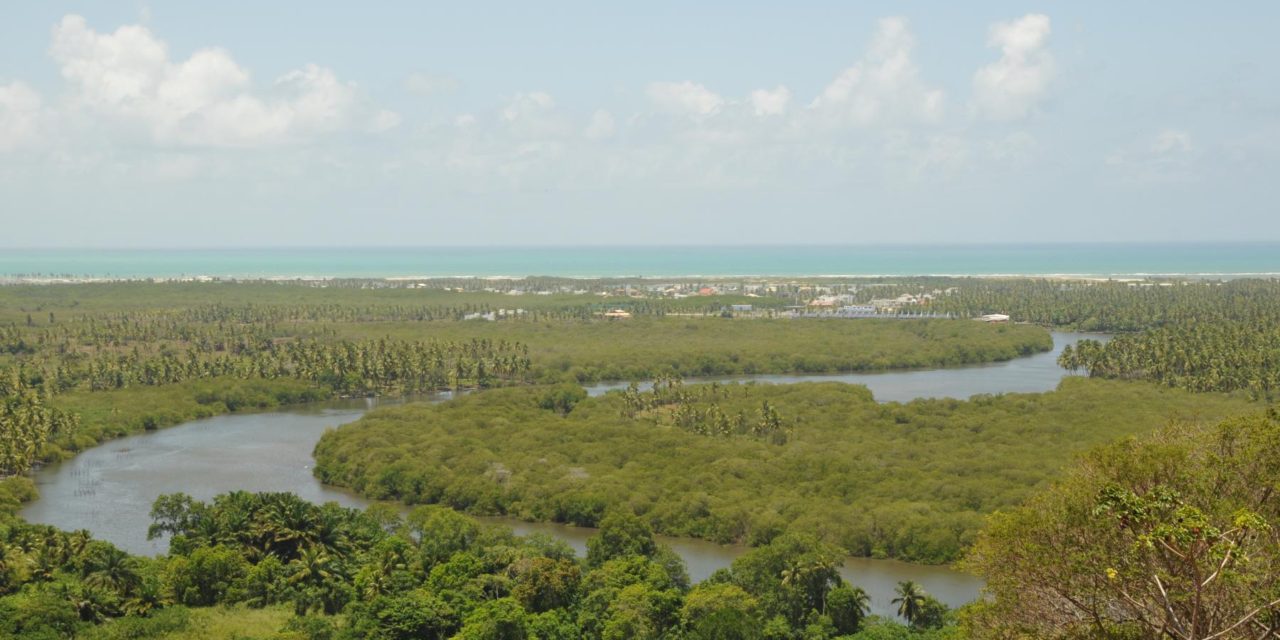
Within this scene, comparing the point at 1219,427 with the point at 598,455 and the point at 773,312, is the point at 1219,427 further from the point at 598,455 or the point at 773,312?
the point at 773,312

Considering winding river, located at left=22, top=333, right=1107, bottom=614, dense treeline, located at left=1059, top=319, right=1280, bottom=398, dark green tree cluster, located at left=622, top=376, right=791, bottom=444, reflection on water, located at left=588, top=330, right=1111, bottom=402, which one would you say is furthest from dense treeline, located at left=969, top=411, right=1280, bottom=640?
reflection on water, located at left=588, top=330, right=1111, bottom=402

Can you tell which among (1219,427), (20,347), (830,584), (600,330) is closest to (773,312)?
(600,330)

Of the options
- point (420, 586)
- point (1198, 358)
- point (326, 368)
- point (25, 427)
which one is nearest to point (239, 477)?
point (25, 427)

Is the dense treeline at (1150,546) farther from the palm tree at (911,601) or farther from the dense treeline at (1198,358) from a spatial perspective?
the dense treeline at (1198,358)

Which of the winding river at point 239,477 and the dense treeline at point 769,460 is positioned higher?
the dense treeline at point 769,460

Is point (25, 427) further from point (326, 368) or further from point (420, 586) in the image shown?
point (420, 586)

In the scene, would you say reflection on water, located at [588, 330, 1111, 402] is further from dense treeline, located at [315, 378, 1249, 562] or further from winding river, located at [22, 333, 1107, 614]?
dense treeline, located at [315, 378, 1249, 562]

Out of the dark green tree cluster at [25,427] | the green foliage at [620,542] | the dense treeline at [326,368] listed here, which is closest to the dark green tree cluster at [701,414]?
the dense treeline at [326,368]
